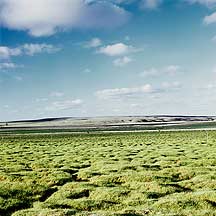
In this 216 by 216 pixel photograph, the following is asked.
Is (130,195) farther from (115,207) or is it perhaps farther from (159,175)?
(159,175)

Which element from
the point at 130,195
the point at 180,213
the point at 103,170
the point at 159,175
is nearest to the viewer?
the point at 180,213

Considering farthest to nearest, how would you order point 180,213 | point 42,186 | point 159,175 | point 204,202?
point 159,175
point 42,186
point 204,202
point 180,213

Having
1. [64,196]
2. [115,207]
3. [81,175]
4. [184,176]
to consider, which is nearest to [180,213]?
[115,207]

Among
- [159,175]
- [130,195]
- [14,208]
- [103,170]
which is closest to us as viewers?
[14,208]

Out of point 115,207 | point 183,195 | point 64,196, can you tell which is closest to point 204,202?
point 183,195

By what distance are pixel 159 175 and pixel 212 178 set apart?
367 centimetres

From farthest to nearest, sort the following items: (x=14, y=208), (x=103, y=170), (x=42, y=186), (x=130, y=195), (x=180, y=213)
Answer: (x=103, y=170) → (x=42, y=186) → (x=130, y=195) → (x=14, y=208) → (x=180, y=213)

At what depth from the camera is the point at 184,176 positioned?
28.7 meters

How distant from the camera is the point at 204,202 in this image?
62.5ft

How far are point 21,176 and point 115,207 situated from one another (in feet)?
38.7

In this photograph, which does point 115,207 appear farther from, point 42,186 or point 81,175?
point 81,175

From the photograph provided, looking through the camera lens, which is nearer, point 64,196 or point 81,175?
point 64,196

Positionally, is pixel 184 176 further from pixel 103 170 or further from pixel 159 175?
pixel 103 170

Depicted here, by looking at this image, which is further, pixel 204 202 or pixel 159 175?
pixel 159 175
